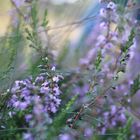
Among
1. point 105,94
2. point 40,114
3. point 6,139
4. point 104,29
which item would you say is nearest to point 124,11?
point 104,29

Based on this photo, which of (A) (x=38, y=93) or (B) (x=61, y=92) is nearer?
(A) (x=38, y=93)

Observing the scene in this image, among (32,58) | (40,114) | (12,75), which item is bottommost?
(40,114)

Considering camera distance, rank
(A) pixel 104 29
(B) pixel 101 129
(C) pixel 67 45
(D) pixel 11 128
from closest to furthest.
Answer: (D) pixel 11 128, (B) pixel 101 129, (A) pixel 104 29, (C) pixel 67 45

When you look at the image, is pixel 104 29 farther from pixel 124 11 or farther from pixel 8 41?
pixel 8 41

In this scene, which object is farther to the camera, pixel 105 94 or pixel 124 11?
pixel 124 11

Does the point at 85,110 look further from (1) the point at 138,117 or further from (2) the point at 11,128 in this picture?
(1) the point at 138,117

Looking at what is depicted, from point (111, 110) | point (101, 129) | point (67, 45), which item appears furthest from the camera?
point (67, 45)

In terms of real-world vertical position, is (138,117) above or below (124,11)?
below
